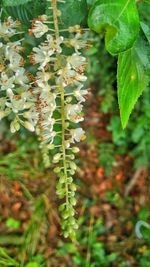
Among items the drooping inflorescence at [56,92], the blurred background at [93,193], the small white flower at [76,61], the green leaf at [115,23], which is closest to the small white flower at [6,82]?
the drooping inflorescence at [56,92]

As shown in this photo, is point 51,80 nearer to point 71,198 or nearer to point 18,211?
point 71,198

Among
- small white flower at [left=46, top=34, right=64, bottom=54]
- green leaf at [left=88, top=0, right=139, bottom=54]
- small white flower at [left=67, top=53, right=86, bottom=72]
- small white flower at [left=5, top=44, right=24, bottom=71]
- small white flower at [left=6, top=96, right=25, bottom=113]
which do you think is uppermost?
green leaf at [left=88, top=0, right=139, bottom=54]

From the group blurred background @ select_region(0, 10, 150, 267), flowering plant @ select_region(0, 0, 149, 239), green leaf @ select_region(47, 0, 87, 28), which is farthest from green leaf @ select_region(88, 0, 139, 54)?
blurred background @ select_region(0, 10, 150, 267)

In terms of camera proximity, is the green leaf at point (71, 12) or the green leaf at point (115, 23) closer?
the green leaf at point (115, 23)

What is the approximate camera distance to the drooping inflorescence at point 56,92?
34.2 inches

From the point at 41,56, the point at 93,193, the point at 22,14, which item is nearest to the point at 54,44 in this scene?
the point at 41,56

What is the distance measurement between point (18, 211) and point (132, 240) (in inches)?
19.4

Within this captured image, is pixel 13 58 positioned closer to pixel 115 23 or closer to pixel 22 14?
pixel 22 14

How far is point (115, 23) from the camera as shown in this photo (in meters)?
0.76

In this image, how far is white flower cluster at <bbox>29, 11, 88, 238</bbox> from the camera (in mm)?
867

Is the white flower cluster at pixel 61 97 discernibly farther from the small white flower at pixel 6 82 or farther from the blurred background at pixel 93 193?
the blurred background at pixel 93 193

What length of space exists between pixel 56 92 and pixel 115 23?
0.54 feet

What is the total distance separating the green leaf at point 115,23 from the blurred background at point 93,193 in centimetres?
152

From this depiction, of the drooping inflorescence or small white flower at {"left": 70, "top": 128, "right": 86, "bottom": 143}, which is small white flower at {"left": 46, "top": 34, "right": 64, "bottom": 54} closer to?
→ the drooping inflorescence
